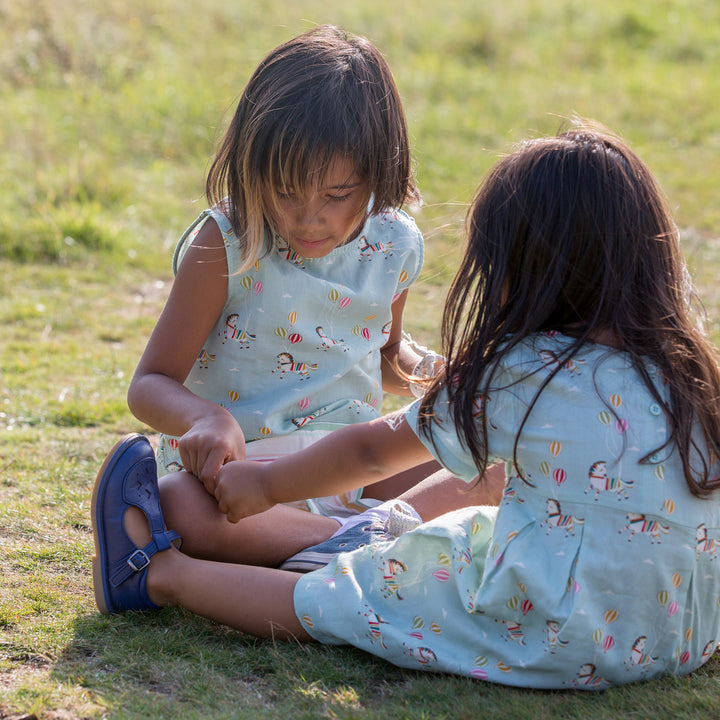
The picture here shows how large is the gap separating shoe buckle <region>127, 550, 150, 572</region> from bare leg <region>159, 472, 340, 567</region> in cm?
11

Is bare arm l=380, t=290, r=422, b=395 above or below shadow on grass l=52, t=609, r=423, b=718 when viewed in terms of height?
above

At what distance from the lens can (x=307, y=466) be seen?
6.10 ft

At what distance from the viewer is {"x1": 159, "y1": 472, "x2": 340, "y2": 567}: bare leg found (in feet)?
6.86

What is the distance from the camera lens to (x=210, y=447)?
2.00 metres

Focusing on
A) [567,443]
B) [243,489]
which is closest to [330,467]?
[243,489]

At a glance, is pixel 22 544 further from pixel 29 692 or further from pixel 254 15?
pixel 254 15

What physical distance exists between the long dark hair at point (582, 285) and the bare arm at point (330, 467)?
8 centimetres

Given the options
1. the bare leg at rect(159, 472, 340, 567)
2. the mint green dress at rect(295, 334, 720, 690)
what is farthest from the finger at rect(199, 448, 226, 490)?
the mint green dress at rect(295, 334, 720, 690)

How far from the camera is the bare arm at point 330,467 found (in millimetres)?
1794

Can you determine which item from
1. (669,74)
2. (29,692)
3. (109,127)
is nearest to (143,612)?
(29,692)

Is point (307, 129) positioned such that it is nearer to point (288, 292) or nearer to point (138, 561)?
point (288, 292)

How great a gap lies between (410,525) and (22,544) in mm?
939

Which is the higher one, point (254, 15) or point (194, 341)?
point (254, 15)

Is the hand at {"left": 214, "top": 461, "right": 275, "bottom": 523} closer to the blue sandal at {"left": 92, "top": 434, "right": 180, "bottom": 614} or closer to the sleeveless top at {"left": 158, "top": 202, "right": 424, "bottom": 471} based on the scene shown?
the blue sandal at {"left": 92, "top": 434, "right": 180, "bottom": 614}
